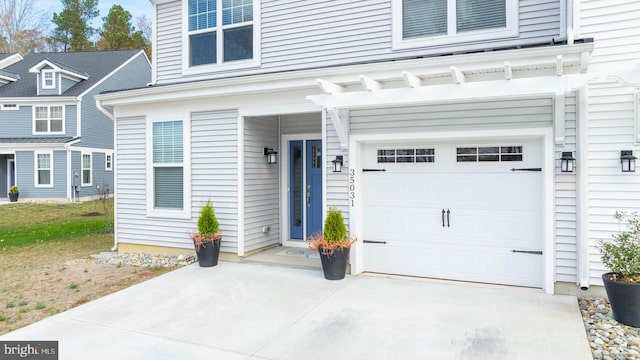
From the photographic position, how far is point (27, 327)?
4230 millimetres

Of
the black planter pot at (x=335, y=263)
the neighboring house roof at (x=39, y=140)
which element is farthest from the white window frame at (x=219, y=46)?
the neighboring house roof at (x=39, y=140)

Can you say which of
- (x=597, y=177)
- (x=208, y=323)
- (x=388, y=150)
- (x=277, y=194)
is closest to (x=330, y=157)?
(x=388, y=150)

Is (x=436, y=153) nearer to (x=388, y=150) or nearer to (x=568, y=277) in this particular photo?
(x=388, y=150)

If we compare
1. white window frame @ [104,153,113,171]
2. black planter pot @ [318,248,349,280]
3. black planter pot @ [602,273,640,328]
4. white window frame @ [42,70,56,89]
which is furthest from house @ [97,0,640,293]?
white window frame @ [104,153,113,171]

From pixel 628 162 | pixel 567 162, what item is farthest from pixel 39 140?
pixel 628 162

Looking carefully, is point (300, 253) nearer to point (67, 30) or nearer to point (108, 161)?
point (108, 161)

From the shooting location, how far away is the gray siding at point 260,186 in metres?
7.02

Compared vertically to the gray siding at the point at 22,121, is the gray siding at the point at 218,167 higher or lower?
lower

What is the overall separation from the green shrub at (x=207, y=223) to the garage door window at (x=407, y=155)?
2.78 metres

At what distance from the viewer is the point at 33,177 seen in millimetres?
18719

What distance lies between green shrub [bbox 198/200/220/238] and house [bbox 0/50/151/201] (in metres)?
14.1

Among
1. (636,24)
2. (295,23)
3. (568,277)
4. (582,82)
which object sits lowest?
(568,277)

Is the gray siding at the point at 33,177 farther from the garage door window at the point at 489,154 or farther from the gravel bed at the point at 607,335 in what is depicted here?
the gravel bed at the point at 607,335

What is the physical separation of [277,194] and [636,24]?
575cm
